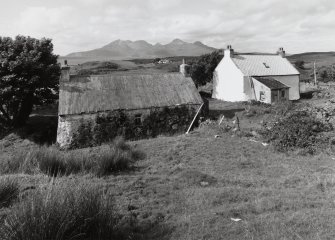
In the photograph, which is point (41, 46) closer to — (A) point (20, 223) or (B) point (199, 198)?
(B) point (199, 198)

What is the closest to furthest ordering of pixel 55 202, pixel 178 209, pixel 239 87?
1. pixel 55 202
2. pixel 178 209
3. pixel 239 87

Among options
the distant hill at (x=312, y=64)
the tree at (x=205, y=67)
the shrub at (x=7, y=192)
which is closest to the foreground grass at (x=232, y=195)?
the shrub at (x=7, y=192)

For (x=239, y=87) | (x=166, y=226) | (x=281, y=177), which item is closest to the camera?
(x=166, y=226)

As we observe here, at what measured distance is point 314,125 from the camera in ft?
59.5

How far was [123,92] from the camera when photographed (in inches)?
969

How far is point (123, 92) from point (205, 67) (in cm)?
2314

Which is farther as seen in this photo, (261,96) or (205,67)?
(205,67)

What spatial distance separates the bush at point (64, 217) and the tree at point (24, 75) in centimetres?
2207

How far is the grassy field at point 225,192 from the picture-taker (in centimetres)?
645

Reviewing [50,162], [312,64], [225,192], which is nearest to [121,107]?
[50,162]

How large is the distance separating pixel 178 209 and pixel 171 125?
16.8 m

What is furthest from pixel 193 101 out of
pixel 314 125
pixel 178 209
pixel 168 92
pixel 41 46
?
pixel 178 209

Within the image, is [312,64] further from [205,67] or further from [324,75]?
[205,67]

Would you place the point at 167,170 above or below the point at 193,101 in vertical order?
below
